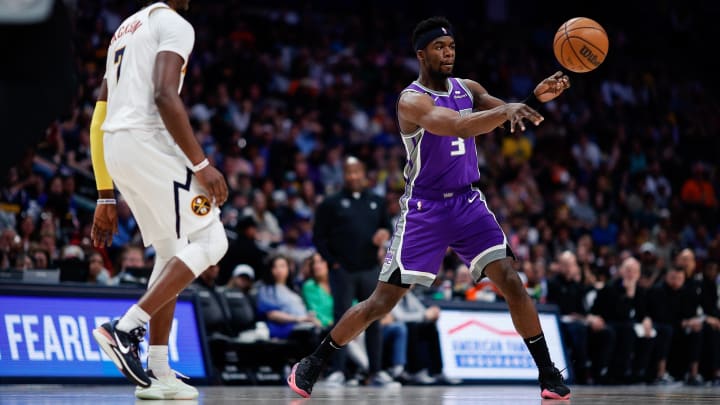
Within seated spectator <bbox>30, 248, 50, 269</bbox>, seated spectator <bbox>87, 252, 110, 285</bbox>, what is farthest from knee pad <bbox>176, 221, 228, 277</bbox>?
seated spectator <bbox>30, 248, 50, 269</bbox>

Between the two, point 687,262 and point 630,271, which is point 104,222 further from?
point 687,262

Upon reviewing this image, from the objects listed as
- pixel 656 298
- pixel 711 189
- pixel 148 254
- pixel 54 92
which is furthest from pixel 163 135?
pixel 711 189

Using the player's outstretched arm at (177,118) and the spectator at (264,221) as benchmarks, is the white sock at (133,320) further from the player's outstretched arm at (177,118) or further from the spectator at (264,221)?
the spectator at (264,221)

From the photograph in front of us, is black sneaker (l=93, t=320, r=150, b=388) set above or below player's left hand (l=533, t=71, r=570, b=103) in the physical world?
below

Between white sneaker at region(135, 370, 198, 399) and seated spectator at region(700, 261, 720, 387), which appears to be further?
seated spectator at region(700, 261, 720, 387)

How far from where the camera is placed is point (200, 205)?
18.6 feet

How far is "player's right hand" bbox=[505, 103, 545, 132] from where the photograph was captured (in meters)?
5.59

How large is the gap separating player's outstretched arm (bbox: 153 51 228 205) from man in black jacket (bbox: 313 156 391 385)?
512 centimetres

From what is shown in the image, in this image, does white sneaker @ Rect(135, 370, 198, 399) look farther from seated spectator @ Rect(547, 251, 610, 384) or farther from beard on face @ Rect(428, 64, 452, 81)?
seated spectator @ Rect(547, 251, 610, 384)

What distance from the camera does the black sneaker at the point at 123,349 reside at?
5.54 metres

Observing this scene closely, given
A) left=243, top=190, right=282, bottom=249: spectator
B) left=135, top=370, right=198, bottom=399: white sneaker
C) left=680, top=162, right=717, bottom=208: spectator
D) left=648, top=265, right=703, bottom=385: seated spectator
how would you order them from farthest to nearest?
1. left=680, top=162, right=717, bottom=208: spectator
2. left=243, top=190, right=282, bottom=249: spectator
3. left=648, top=265, right=703, bottom=385: seated spectator
4. left=135, top=370, right=198, bottom=399: white sneaker

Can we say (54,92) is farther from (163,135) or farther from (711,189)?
(711,189)

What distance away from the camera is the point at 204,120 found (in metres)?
16.6

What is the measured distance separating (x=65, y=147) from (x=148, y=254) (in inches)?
106
